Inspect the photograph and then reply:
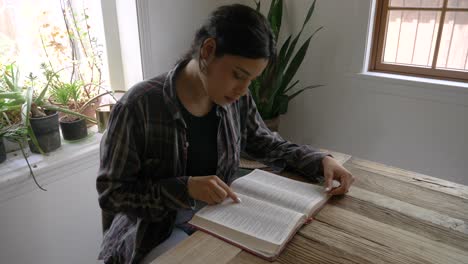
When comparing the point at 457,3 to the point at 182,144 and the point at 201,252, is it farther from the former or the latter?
the point at 201,252

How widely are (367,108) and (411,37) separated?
48 cm

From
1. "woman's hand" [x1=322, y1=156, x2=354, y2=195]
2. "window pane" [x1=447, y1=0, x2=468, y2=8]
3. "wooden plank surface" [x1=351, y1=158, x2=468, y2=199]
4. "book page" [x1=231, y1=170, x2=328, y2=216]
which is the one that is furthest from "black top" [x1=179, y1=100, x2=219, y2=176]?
"window pane" [x1=447, y1=0, x2=468, y2=8]

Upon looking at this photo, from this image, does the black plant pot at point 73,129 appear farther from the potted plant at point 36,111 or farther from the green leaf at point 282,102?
the green leaf at point 282,102

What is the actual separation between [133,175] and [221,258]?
362mm

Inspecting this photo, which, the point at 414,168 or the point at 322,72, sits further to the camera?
the point at 322,72

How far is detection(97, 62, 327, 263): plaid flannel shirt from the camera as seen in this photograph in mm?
982

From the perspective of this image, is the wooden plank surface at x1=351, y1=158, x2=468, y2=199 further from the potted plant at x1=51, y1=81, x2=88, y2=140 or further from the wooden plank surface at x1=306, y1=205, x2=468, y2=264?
the potted plant at x1=51, y1=81, x2=88, y2=140

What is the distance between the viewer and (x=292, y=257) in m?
0.83

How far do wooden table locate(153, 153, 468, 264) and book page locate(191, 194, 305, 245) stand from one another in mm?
35

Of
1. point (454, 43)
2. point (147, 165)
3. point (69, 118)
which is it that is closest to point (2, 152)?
point (69, 118)


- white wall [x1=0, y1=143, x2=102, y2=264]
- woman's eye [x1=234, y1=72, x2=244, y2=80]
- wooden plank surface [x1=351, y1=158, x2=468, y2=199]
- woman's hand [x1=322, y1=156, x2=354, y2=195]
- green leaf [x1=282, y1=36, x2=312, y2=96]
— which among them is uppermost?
woman's eye [x1=234, y1=72, x2=244, y2=80]

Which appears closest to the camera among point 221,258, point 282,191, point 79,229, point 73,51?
point 221,258

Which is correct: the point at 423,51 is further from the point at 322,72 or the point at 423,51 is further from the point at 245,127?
the point at 245,127

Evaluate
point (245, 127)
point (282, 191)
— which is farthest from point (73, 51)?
point (282, 191)
